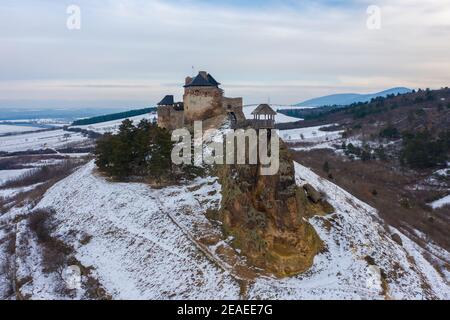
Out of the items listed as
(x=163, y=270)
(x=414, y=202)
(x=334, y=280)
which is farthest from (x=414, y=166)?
(x=163, y=270)

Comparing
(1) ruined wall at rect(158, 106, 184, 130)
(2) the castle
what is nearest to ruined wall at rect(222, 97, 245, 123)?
(2) the castle

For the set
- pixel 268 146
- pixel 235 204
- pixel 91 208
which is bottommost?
pixel 91 208

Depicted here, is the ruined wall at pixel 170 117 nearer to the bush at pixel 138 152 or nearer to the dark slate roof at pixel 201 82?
the dark slate roof at pixel 201 82

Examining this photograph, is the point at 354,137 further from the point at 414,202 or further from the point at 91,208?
the point at 91,208

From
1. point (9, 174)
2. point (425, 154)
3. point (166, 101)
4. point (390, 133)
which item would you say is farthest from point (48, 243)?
point (390, 133)

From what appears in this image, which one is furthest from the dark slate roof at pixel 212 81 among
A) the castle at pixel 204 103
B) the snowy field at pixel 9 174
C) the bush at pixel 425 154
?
the snowy field at pixel 9 174

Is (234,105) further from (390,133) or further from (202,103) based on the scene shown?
(390,133)
